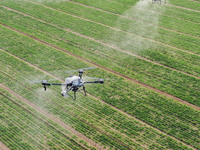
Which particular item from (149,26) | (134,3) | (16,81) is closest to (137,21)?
(149,26)

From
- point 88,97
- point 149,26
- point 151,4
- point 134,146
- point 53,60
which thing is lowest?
point 134,146

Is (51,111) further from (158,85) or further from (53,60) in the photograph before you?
(158,85)

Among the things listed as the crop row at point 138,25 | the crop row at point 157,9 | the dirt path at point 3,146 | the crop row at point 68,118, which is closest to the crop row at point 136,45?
the crop row at point 138,25

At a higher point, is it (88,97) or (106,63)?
(106,63)

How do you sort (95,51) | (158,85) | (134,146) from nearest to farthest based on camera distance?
(134,146), (158,85), (95,51)

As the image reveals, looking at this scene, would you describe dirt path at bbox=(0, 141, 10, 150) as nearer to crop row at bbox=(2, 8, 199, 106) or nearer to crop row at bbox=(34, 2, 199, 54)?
crop row at bbox=(2, 8, 199, 106)
